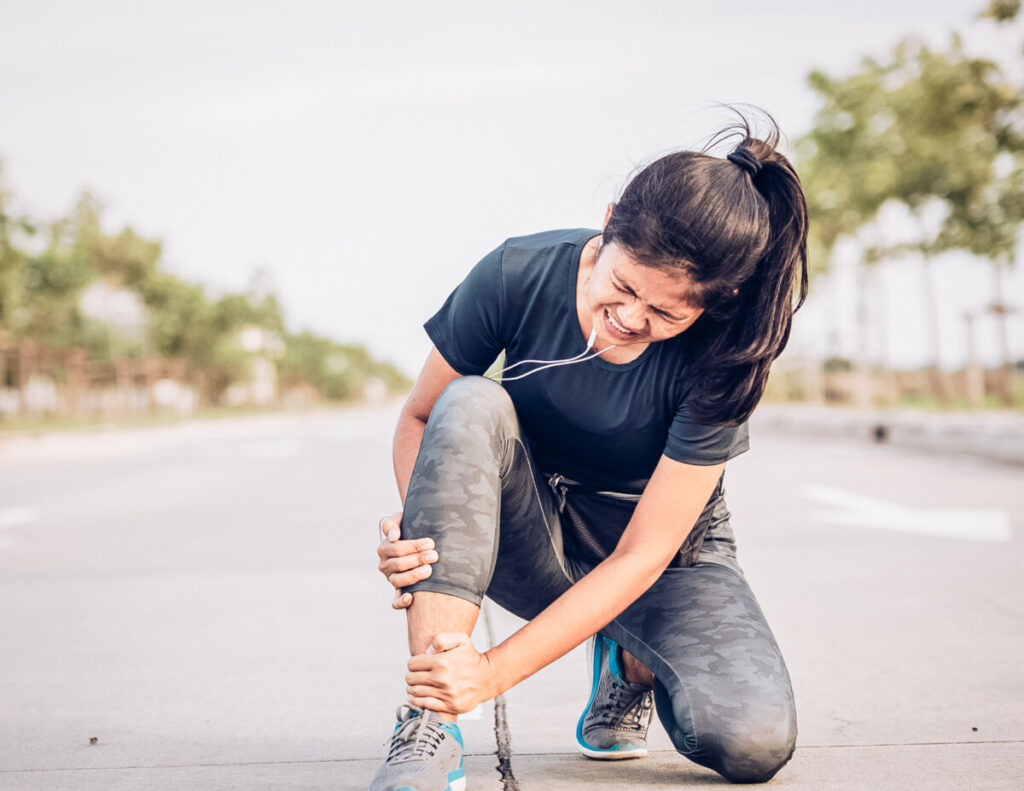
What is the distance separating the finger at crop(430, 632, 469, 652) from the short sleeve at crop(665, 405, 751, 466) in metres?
0.62

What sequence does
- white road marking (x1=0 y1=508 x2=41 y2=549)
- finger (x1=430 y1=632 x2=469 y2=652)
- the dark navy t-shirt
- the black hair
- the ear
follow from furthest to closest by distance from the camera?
white road marking (x1=0 y1=508 x2=41 y2=549) < the dark navy t-shirt < the ear < the black hair < finger (x1=430 y1=632 x2=469 y2=652)

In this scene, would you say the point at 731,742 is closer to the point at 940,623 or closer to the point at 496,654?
the point at 496,654

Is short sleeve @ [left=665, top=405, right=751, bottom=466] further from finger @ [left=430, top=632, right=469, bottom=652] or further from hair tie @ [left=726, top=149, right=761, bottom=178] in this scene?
finger @ [left=430, top=632, right=469, bottom=652]

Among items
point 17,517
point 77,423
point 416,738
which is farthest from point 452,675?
point 77,423

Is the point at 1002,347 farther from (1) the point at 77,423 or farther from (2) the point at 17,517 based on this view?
(1) the point at 77,423

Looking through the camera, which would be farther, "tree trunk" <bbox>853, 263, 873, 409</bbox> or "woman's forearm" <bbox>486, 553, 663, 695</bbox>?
"tree trunk" <bbox>853, 263, 873, 409</bbox>

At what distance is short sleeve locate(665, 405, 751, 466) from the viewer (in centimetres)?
262

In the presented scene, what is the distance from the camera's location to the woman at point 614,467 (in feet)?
7.94

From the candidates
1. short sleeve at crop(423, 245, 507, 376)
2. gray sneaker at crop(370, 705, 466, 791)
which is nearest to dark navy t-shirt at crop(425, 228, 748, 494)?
short sleeve at crop(423, 245, 507, 376)

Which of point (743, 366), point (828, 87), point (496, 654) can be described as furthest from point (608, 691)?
point (828, 87)

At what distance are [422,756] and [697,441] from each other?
84cm

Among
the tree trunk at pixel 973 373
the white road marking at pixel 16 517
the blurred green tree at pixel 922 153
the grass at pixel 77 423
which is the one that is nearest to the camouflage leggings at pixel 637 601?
the white road marking at pixel 16 517

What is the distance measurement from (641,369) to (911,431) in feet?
46.4

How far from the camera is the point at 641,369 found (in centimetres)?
277
